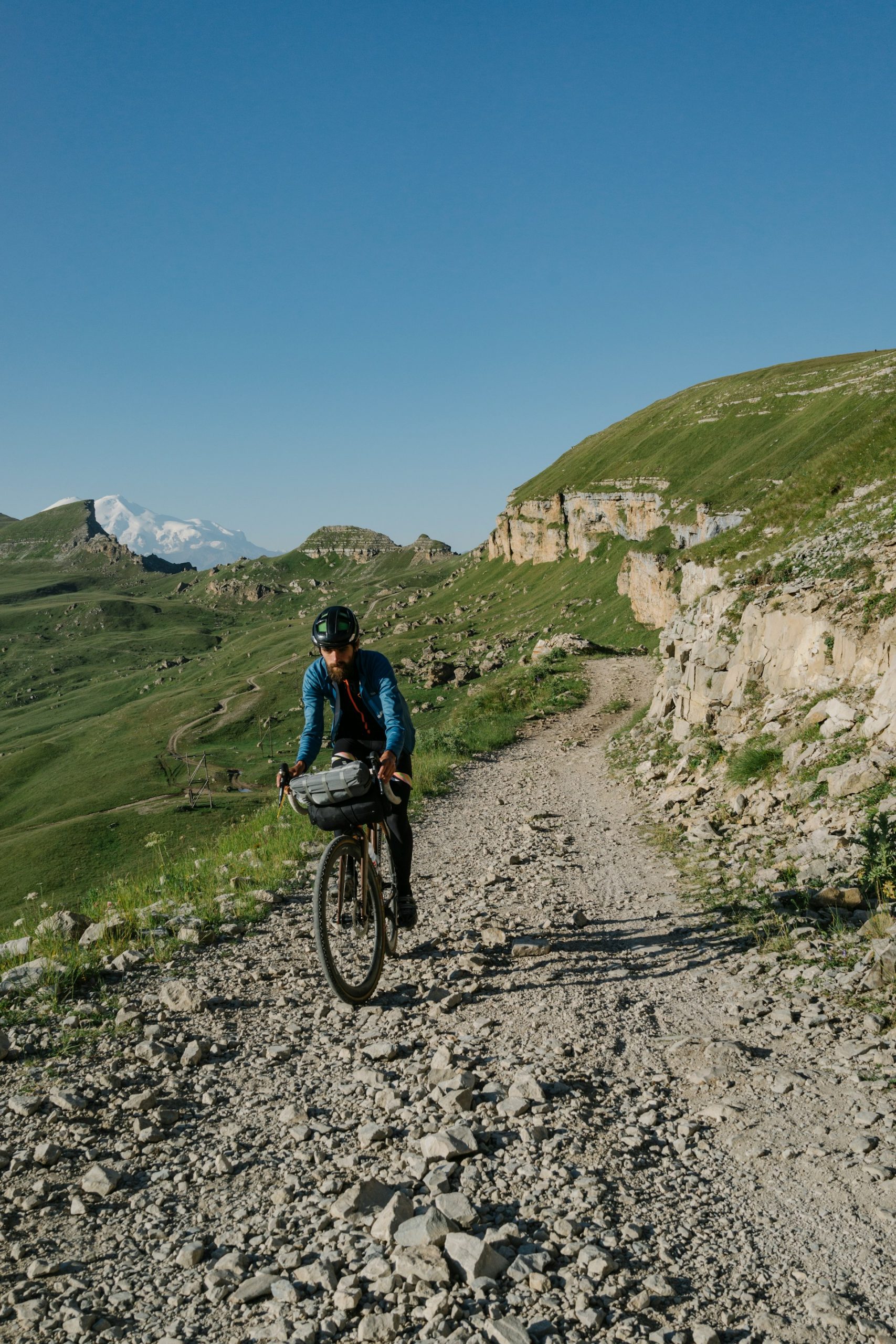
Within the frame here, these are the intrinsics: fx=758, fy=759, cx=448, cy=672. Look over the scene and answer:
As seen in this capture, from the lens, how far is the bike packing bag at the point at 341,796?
6727mm

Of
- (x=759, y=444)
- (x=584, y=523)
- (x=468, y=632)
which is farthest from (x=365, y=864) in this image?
(x=584, y=523)

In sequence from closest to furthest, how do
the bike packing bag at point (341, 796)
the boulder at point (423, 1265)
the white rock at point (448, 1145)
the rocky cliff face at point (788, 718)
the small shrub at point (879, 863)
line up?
the boulder at point (423, 1265)
the white rock at point (448, 1145)
the bike packing bag at point (341, 796)
the small shrub at point (879, 863)
the rocky cliff face at point (788, 718)

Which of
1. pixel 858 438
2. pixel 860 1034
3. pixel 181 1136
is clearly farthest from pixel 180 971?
pixel 858 438

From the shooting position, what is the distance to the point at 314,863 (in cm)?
1157

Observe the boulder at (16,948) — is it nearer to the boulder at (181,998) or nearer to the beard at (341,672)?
the boulder at (181,998)

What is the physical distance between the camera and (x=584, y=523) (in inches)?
4119

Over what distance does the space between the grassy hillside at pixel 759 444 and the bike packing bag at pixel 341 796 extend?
17.2 m

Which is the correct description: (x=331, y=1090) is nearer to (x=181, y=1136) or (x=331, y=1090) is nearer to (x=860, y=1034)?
(x=181, y=1136)

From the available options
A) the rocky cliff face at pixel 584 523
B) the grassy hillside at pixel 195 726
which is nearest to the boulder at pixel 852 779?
the grassy hillside at pixel 195 726

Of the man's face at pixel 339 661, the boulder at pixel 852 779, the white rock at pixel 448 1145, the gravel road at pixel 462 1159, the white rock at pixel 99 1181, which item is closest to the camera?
the gravel road at pixel 462 1159

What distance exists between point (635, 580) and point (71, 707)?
162579 millimetres

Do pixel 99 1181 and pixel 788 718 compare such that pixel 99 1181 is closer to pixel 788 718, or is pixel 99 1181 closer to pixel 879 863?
pixel 879 863

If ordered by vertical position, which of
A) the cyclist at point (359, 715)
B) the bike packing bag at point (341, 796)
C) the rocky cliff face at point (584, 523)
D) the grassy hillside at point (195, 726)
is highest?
the rocky cliff face at point (584, 523)

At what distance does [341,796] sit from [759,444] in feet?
270
